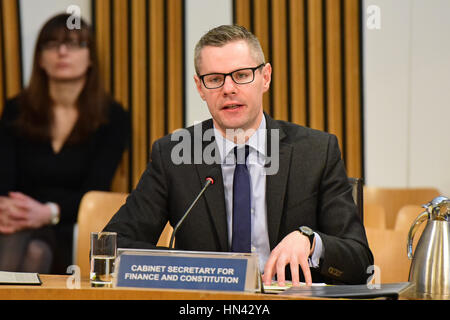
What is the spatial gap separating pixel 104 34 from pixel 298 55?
139 cm

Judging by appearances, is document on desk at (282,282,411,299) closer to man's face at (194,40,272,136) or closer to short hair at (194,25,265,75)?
man's face at (194,40,272,136)

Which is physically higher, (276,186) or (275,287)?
(276,186)

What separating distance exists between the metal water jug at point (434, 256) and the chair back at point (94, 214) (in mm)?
1646

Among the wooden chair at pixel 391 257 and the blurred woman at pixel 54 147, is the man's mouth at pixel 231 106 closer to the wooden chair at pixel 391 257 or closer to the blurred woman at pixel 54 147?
the wooden chair at pixel 391 257

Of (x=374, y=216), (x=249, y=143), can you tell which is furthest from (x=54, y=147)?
(x=249, y=143)

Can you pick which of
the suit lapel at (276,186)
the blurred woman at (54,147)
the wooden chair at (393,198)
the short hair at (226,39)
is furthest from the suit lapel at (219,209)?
the wooden chair at (393,198)

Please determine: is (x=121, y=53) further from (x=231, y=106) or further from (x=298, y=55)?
(x=231, y=106)

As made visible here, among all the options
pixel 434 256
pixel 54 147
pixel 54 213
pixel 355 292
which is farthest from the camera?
pixel 54 147

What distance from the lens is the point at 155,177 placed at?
2398 millimetres

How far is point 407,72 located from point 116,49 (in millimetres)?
2057

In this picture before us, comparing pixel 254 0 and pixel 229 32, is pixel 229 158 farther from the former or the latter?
pixel 254 0

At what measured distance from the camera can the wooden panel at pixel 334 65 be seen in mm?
4934

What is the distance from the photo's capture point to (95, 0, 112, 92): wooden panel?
4.96 meters

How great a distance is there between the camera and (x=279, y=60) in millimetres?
4984
